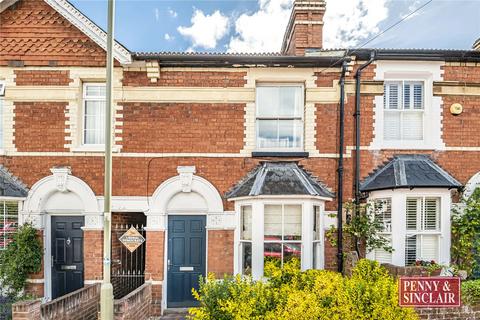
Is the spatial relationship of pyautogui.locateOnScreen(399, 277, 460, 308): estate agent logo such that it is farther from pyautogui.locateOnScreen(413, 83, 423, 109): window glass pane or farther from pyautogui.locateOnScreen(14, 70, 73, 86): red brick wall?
pyautogui.locateOnScreen(14, 70, 73, 86): red brick wall

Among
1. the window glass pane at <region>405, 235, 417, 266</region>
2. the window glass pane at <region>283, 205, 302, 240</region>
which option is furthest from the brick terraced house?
the window glass pane at <region>283, 205, 302, 240</region>

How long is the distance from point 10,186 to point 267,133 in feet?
21.0

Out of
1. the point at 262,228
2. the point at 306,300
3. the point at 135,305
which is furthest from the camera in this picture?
the point at 262,228

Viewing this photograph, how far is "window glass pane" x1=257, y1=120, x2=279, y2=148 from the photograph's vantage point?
30.0ft

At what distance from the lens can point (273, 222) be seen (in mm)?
8414

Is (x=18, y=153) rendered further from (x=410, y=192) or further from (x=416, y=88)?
(x=416, y=88)

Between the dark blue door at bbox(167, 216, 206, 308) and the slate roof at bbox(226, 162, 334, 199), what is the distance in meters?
1.25

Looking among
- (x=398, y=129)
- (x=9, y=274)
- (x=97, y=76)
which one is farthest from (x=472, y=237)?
(x=9, y=274)

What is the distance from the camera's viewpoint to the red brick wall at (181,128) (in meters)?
8.87

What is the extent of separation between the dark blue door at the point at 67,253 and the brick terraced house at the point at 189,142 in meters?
0.03

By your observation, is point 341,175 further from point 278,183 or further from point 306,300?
point 306,300

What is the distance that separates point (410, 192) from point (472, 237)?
1901mm

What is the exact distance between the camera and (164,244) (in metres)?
8.78

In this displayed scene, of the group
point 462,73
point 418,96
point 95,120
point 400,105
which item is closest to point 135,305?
point 95,120
